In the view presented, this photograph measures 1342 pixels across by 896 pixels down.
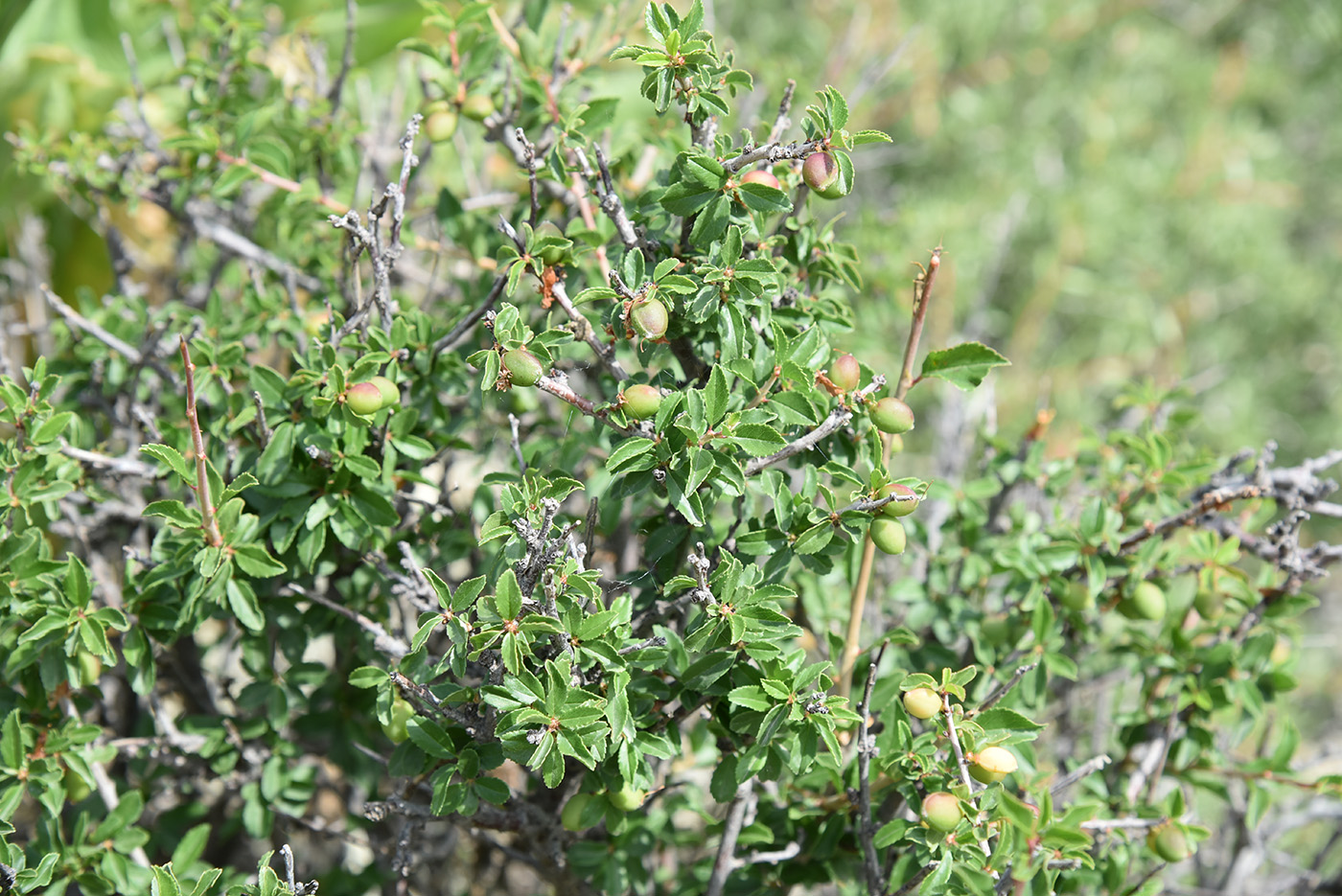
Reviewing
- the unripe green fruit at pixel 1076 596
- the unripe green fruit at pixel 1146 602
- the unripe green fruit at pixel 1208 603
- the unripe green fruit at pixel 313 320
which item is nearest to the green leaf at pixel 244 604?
the unripe green fruit at pixel 313 320

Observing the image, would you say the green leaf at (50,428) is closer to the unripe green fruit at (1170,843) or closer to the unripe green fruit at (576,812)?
the unripe green fruit at (576,812)

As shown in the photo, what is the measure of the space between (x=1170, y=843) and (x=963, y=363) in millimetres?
699

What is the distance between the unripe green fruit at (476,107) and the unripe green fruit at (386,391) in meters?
0.48

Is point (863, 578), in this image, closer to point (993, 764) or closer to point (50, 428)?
point (993, 764)

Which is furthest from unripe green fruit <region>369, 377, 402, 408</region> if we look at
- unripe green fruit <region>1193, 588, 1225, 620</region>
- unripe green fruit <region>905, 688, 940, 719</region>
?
unripe green fruit <region>1193, 588, 1225, 620</region>

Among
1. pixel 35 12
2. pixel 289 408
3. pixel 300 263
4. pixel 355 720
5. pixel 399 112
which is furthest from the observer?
pixel 35 12

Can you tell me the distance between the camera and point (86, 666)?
1.24 m

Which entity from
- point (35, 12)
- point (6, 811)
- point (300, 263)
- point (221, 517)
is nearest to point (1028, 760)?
point (221, 517)

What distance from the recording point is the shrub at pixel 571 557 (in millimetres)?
1022

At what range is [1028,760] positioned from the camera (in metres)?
1.28

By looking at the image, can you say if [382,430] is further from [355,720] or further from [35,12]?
[35,12]

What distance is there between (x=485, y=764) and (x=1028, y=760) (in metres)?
0.70

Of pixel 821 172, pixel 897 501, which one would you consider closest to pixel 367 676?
pixel 897 501

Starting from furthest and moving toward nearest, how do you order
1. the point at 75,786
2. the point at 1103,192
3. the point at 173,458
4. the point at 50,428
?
the point at 1103,192 → the point at 75,786 → the point at 50,428 → the point at 173,458
